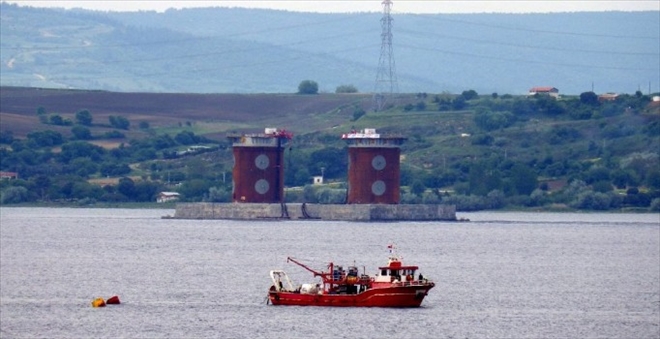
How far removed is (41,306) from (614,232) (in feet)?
300

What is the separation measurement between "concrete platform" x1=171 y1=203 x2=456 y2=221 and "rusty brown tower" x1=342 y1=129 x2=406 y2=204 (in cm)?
118

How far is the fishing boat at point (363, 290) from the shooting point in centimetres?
8725

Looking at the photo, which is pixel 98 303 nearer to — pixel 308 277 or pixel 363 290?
pixel 363 290

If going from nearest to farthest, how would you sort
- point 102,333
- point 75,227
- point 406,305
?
→ point 102,333, point 406,305, point 75,227

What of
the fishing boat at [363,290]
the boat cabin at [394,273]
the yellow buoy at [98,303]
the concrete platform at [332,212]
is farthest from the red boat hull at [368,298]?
the concrete platform at [332,212]

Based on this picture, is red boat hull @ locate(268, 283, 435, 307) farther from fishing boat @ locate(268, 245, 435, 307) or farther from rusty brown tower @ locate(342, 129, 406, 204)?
rusty brown tower @ locate(342, 129, 406, 204)

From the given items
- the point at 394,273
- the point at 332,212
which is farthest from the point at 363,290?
the point at 332,212

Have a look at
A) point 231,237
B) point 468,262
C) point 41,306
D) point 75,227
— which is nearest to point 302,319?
point 41,306

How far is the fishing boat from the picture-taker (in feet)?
286

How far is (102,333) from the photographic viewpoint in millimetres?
76938

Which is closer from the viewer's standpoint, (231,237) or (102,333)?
(102,333)

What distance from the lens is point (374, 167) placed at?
17338cm

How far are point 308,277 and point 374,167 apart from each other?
69.3 metres

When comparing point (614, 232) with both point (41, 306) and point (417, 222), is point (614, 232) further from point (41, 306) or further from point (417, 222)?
point (41, 306)
